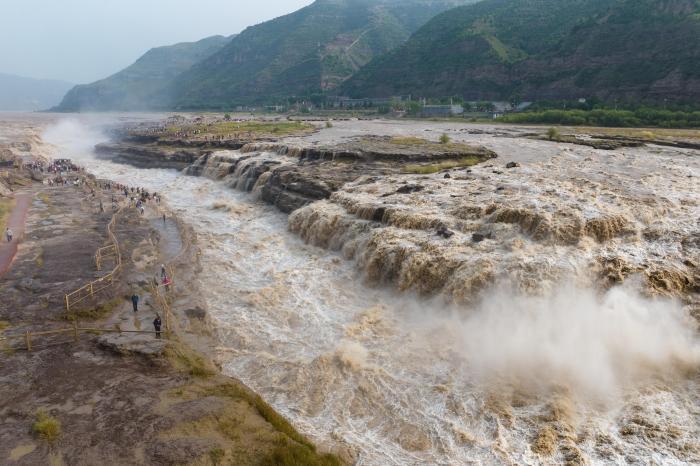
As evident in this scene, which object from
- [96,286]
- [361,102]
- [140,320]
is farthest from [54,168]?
[361,102]

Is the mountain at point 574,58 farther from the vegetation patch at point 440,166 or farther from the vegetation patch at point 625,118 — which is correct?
the vegetation patch at point 440,166

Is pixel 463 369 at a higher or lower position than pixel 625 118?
lower

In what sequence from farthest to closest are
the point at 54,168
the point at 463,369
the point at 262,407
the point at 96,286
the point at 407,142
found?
the point at 54,168 → the point at 407,142 → the point at 96,286 → the point at 463,369 → the point at 262,407

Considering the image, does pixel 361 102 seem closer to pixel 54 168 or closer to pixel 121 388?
pixel 54 168

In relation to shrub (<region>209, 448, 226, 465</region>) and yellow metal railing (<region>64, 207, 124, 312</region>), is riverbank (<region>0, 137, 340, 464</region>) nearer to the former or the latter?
shrub (<region>209, 448, 226, 465</region>)

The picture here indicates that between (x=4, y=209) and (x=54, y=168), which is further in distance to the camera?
(x=54, y=168)

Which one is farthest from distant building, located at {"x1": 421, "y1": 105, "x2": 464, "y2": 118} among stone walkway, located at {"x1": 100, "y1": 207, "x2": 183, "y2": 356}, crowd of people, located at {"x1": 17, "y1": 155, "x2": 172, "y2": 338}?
→ stone walkway, located at {"x1": 100, "y1": 207, "x2": 183, "y2": 356}
